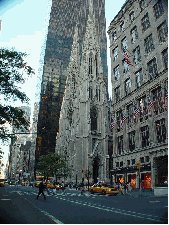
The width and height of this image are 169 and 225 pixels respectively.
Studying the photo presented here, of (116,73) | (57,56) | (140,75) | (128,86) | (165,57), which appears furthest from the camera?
(57,56)

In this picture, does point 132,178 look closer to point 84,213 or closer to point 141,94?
point 141,94

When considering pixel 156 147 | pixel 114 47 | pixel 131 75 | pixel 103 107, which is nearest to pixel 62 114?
pixel 103 107

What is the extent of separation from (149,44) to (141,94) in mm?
7899

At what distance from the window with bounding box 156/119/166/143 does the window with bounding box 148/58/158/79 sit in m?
6.98

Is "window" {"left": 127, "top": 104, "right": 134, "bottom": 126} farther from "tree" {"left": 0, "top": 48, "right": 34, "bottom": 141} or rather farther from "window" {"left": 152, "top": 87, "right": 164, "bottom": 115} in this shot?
"tree" {"left": 0, "top": 48, "right": 34, "bottom": 141}

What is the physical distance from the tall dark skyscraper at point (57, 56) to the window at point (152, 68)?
203ft

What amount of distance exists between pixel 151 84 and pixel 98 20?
3694 inches

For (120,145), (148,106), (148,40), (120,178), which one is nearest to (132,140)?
(120,145)

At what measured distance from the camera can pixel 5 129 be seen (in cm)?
2022

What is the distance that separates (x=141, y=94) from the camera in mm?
32312

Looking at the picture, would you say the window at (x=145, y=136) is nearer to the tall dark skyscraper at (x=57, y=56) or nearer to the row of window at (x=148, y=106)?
the row of window at (x=148, y=106)

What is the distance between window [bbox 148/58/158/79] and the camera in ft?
101

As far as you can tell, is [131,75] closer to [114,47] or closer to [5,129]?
[114,47]

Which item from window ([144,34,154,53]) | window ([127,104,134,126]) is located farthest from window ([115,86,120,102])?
window ([144,34,154,53])
